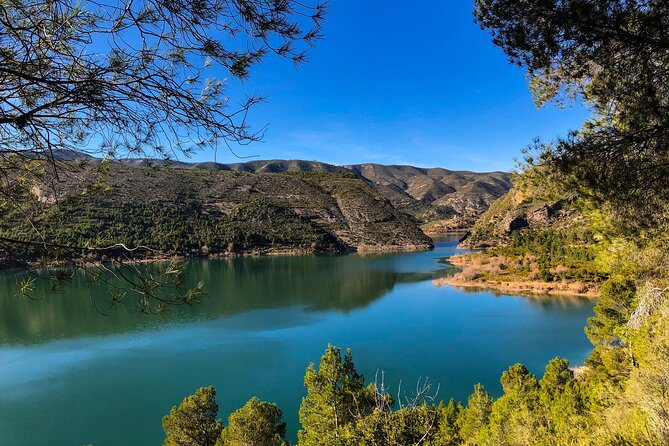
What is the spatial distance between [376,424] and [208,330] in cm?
2127

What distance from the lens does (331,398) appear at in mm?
10180

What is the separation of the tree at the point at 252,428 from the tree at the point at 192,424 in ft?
2.11

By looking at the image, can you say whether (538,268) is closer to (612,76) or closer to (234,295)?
(234,295)

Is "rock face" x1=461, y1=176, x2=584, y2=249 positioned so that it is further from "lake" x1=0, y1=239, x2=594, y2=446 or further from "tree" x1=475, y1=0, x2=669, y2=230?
"tree" x1=475, y1=0, x2=669, y2=230

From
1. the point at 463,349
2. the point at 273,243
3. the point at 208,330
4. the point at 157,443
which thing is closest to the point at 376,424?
the point at 157,443

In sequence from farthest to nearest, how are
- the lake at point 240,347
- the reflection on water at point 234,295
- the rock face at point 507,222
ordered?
the rock face at point 507,222 → the reflection on water at point 234,295 → the lake at point 240,347

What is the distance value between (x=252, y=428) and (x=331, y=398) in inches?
80.0

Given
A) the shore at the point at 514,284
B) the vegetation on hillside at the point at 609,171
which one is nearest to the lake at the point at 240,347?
the shore at the point at 514,284

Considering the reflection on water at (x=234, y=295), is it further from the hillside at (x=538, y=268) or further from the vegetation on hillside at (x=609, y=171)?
the vegetation on hillside at (x=609, y=171)

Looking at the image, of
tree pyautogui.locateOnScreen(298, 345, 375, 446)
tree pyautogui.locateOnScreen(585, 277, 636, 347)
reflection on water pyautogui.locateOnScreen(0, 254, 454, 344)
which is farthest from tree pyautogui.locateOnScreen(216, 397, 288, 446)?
tree pyautogui.locateOnScreen(585, 277, 636, 347)

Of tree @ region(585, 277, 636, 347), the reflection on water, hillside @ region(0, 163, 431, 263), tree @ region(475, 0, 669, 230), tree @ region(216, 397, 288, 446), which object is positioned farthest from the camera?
hillside @ region(0, 163, 431, 263)

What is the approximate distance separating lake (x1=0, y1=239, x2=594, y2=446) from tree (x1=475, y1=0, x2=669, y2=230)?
7.48 metres

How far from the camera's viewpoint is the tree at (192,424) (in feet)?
32.4

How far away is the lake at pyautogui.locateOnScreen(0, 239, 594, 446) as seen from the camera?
1484 centimetres
